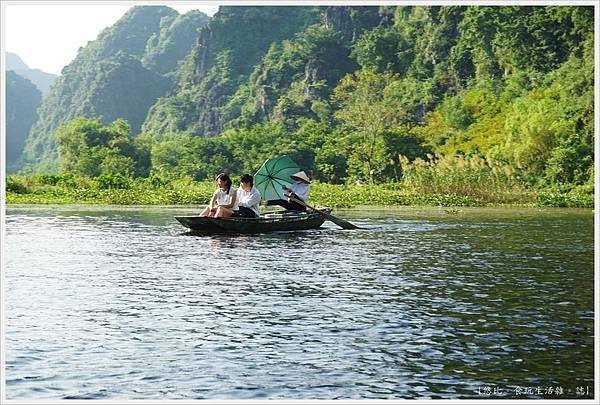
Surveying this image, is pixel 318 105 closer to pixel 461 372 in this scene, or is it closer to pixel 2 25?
pixel 2 25

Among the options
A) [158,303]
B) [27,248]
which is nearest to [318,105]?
[27,248]

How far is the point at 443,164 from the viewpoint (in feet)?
95.6

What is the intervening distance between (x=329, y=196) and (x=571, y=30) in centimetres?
2519

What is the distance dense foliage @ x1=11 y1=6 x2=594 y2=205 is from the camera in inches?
1304

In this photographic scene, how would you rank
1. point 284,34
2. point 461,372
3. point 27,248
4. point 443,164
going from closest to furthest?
point 461,372, point 27,248, point 443,164, point 284,34

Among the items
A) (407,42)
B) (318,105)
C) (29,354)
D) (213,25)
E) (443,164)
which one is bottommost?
(29,354)

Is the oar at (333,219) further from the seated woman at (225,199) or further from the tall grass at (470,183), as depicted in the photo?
the tall grass at (470,183)

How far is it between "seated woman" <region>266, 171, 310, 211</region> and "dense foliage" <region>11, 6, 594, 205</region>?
1089 cm

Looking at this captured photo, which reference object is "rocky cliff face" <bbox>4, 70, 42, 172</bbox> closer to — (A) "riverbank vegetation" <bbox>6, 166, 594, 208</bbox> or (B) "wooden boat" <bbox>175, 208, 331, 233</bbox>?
(A) "riverbank vegetation" <bbox>6, 166, 594, 208</bbox>

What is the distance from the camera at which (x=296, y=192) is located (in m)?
18.2

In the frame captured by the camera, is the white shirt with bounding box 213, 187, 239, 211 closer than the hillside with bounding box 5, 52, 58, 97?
Yes

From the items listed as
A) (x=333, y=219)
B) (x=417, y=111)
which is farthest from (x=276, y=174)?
(x=417, y=111)

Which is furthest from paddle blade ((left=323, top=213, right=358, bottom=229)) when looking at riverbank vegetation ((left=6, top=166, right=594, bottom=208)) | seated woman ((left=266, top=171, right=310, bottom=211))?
riverbank vegetation ((left=6, top=166, right=594, bottom=208))

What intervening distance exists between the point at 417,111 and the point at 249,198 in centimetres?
3961
